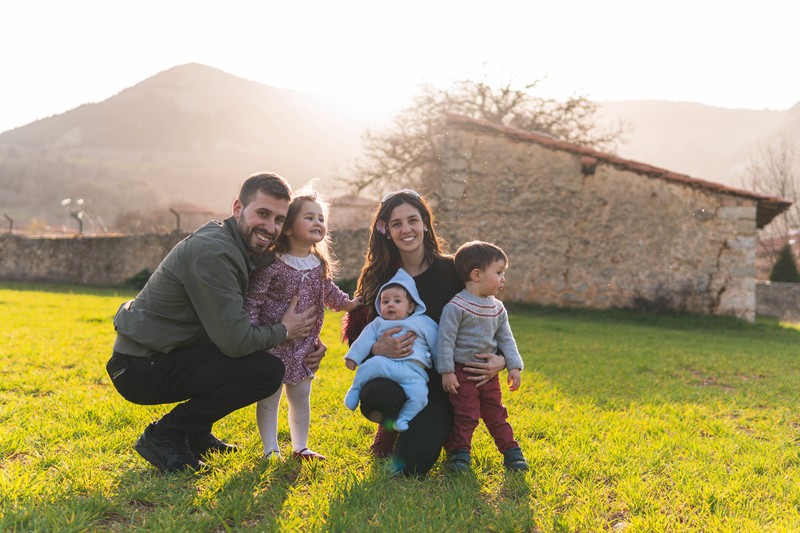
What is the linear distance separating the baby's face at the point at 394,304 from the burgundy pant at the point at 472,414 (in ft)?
1.33

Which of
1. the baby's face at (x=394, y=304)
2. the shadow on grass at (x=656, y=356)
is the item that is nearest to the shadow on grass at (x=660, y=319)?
the shadow on grass at (x=656, y=356)

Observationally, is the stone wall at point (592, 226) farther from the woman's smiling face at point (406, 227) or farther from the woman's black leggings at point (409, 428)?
the woman's black leggings at point (409, 428)

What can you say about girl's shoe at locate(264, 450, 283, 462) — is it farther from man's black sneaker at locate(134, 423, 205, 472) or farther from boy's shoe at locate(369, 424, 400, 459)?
boy's shoe at locate(369, 424, 400, 459)

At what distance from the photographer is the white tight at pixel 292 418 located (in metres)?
2.94

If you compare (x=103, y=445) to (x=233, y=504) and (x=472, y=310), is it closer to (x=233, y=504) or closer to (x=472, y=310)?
(x=233, y=504)

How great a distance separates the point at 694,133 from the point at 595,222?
96.6 m

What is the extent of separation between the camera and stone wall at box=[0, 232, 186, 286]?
717 inches

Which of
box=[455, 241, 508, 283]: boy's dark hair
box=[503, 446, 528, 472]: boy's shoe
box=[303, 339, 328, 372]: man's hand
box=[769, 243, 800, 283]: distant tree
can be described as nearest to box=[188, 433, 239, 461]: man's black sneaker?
box=[303, 339, 328, 372]: man's hand

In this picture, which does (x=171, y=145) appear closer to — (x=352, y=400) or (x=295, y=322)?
(x=295, y=322)

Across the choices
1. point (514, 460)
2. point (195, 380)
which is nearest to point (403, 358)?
point (514, 460)

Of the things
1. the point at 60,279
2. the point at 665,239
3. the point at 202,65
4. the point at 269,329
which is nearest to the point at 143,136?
the point at 202,65

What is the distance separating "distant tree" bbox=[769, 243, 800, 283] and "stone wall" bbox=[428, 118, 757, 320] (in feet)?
30.9

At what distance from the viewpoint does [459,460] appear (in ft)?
9.23

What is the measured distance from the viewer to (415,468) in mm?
2715
